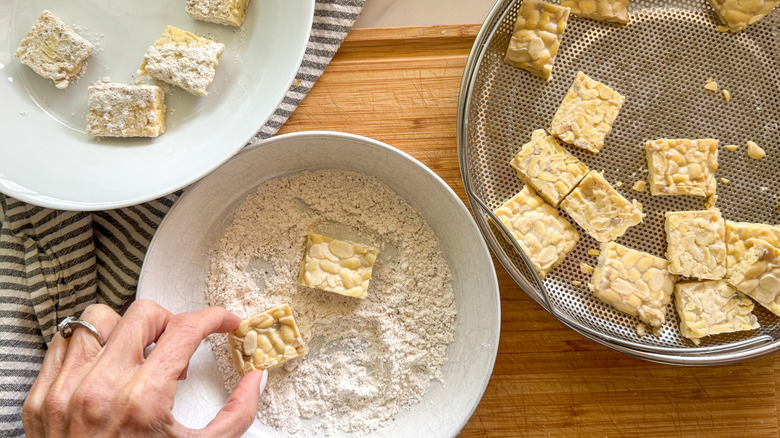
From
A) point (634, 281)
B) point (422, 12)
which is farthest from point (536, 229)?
point (422, 12)

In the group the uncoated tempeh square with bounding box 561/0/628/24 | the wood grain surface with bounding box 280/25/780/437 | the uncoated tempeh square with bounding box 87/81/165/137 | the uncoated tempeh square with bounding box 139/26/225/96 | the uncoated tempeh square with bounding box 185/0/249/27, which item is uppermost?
the uncoated tempeh square with bounding box 185/0/249/27

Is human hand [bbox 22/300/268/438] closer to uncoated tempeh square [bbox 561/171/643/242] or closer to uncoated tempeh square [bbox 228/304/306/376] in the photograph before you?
uncoated tempeh square [bbox 228/304/306/376]

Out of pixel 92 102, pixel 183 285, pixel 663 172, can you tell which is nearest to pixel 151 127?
pixel 92 102

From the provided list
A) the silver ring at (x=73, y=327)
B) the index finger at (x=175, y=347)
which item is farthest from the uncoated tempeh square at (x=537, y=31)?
the silver ring at (x=73, y=327)

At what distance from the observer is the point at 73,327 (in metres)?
1.10

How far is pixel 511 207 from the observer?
1320mm

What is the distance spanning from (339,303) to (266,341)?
210 mm

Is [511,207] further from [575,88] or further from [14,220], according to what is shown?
[14,220]

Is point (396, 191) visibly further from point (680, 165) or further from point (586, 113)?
point (680, 165)

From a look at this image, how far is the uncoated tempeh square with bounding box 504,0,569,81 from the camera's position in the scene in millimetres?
1282

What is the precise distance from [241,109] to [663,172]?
1.06m

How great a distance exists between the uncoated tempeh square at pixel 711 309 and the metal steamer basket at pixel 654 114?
0.05 meters

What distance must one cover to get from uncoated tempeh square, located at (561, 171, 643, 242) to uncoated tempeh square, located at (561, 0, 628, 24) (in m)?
0.39

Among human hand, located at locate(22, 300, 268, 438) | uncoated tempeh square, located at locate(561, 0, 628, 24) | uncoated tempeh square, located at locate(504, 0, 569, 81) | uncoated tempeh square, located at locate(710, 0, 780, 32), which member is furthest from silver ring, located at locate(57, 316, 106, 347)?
uncoated tempeh square, located at locate(710, 0, 780, 32)
